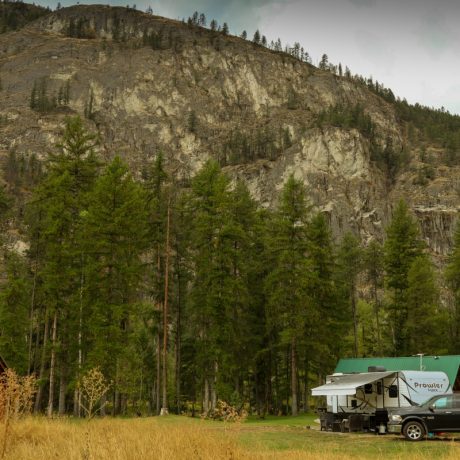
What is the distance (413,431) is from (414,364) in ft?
39.9

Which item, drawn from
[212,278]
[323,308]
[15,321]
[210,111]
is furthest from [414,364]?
[210,111]

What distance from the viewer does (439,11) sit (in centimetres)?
5900

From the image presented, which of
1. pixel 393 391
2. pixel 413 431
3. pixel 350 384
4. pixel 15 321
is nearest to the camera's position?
pixel 413 431

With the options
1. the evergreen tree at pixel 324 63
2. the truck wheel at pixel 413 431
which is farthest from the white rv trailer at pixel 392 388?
the evergreen tree at pixel 324 63

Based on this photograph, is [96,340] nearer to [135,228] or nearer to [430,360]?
[135,228]

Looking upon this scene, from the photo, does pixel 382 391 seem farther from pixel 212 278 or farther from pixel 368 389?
pixel 212 278

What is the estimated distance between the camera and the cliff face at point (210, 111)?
4599 inches

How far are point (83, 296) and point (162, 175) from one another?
1059cm

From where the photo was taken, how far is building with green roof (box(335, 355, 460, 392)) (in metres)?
28.2

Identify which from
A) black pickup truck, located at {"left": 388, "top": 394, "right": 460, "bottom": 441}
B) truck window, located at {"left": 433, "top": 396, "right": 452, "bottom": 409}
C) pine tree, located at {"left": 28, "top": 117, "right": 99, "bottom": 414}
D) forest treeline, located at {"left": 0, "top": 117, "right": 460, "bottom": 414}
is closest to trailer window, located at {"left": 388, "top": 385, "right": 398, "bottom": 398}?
black pickup truck, located at {"left": 388, "top": 394, "right": 460, "bottom": 441}

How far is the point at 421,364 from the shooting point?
93.6ft

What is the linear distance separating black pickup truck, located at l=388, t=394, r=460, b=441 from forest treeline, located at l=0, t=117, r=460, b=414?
1496cm

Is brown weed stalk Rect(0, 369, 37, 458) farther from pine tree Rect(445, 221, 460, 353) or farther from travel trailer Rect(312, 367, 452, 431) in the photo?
pine tree Rect(445, 221, 460, 353)

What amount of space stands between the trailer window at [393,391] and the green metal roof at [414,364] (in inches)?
256
